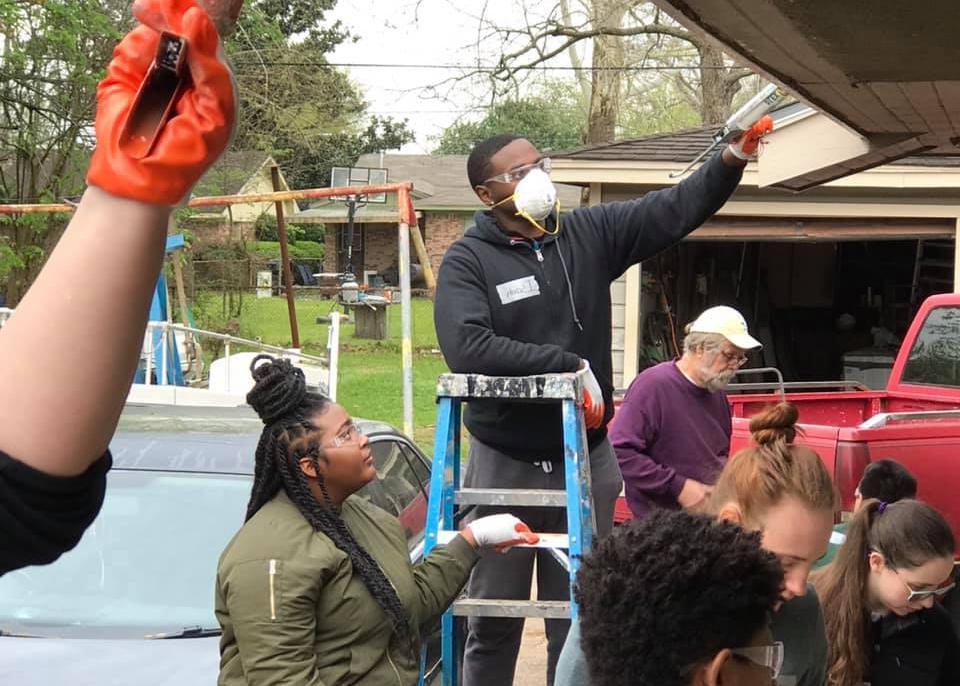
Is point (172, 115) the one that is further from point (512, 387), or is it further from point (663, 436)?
point (663, 436)


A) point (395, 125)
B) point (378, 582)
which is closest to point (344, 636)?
point (378, 582)

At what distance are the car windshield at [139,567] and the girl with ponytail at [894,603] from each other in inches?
79.9

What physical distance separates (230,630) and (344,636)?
0.93 ft

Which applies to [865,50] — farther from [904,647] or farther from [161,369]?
[161,369]

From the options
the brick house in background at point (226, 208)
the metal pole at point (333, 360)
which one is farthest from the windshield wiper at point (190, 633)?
the brick house in background at point (226, 208)

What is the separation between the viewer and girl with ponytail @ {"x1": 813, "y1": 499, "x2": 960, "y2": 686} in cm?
304

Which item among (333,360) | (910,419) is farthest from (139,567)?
(333,360)

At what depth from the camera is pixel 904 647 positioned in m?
3.09

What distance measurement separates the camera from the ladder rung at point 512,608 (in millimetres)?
3574

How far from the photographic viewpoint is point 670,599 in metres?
1.74

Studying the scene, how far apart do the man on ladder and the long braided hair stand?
2.66 ft

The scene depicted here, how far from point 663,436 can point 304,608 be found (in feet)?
6.90

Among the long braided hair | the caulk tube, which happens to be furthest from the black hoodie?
the long braided hair

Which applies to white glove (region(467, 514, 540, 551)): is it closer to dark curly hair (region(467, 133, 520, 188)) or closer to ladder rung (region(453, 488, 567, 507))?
ladder rung (region(453, 488, 567, 507))
